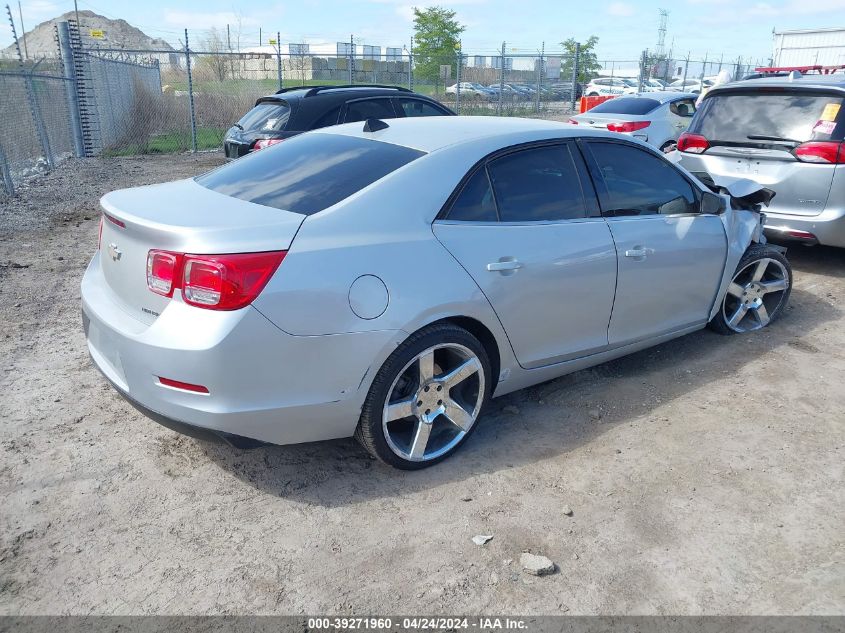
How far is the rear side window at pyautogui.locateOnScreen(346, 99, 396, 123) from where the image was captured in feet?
29.9

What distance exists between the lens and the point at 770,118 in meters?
6.42

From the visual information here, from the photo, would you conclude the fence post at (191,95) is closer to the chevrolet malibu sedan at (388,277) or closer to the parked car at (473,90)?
the parked car at (473,90)

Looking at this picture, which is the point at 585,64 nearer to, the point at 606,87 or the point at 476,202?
the point at 606,87

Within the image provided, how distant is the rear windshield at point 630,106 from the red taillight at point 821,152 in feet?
21.2

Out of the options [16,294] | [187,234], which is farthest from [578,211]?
[16,294]

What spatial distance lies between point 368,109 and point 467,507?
7240 millimetres

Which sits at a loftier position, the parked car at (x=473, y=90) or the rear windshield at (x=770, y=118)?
the rear windshield at (x=770, y=118)

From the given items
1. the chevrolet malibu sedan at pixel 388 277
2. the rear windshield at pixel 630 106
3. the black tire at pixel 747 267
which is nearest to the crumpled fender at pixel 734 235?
the black tire at pixel 747 267

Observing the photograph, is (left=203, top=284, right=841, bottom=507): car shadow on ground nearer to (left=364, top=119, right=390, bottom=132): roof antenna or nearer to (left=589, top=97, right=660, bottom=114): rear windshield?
(left=364, top=119, right=390, bottom=132): roof antenna

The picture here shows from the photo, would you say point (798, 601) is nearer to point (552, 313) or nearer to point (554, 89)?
point (552, 313)

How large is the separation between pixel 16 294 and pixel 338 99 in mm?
4900

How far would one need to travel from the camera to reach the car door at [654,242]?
397cm

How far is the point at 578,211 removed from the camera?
3805 mm

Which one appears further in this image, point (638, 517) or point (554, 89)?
point (554, 89)
